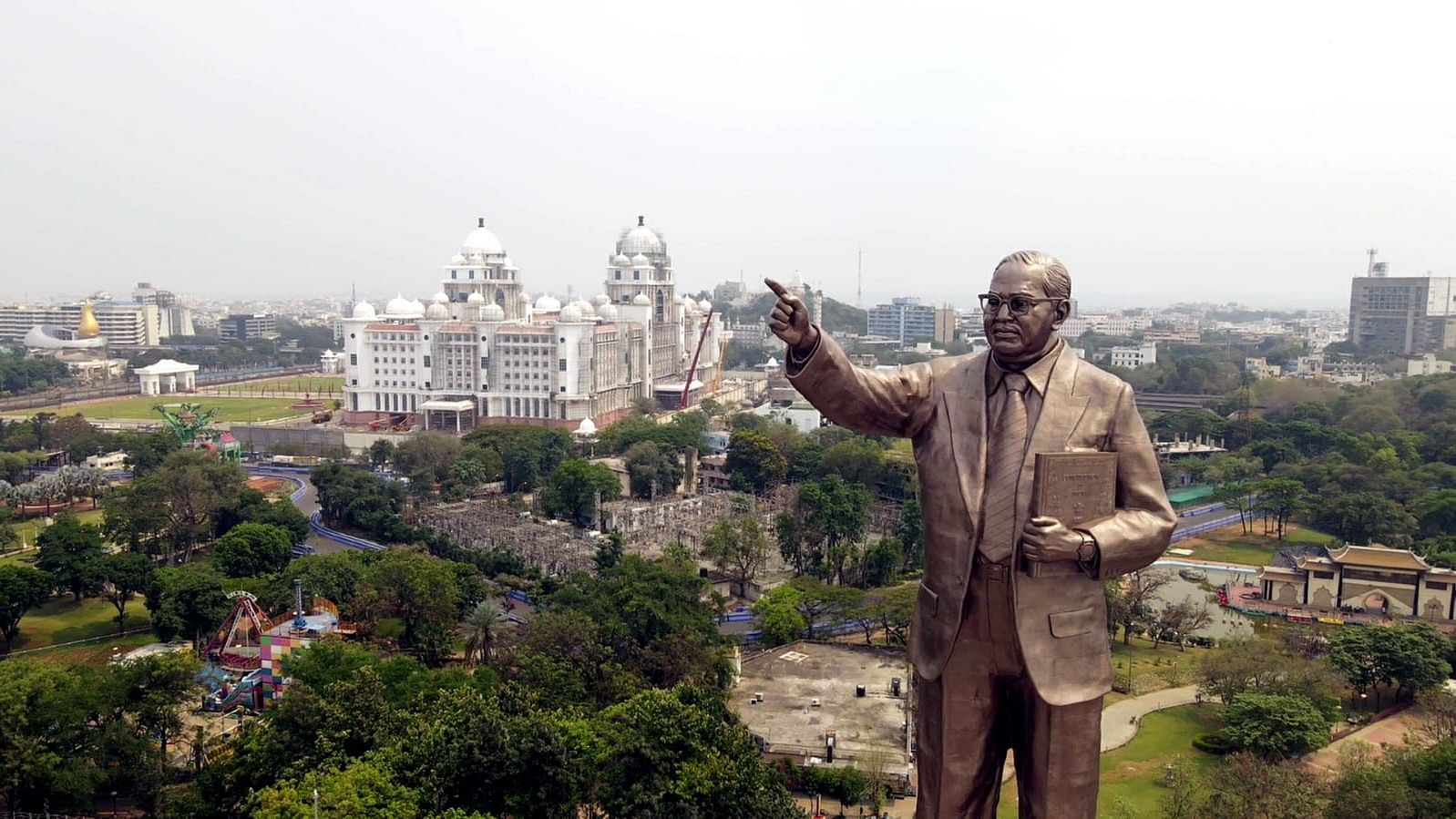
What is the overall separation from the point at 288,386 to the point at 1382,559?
262ft

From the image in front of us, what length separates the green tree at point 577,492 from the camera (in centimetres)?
3922

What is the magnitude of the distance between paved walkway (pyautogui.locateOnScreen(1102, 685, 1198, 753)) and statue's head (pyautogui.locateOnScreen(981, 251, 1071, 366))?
55.6 feet

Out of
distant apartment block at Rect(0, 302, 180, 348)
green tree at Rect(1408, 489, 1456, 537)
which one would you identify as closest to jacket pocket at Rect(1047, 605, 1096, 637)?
green tree at Rect(1408, 489, 1456, 537)

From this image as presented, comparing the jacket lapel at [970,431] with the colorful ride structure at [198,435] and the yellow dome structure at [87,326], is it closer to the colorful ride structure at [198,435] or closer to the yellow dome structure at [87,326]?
the colorful ride structure at [198,435]

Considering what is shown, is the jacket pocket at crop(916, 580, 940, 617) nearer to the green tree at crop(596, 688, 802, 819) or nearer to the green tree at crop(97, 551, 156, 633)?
the green tree at crop(596, 688, 802, 819)

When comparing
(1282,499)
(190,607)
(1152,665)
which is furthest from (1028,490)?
(1282,499)

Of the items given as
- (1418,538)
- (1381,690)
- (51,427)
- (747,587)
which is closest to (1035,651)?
(1381,690)

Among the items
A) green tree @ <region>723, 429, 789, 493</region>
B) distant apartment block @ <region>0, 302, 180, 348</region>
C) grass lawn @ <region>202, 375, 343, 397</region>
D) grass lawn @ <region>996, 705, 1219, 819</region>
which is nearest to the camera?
grass lawn @ <region>996, 705, 1219, 819</region>

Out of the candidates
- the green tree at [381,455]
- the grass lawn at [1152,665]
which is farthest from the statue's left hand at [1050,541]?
the green tree at [381,455]

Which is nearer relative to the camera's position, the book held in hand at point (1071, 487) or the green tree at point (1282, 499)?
the book held in hand at point (1071, 487)

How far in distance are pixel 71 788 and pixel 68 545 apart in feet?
46.4

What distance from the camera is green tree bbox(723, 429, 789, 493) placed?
45.3 meters

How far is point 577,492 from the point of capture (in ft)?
129

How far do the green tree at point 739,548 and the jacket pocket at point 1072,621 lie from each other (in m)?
26.0
